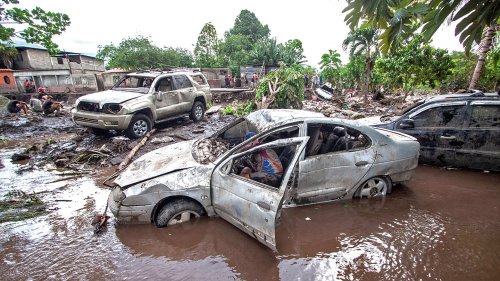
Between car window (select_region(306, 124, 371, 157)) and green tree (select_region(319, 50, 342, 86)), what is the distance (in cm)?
1763

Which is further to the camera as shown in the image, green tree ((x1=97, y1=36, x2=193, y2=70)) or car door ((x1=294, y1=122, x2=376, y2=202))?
green tree ((x1=97, y1=36, x2=193, y2=70))

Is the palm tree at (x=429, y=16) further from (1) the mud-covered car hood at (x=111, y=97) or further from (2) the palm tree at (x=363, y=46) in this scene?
(2) the palm tree at (x=363, y=46)

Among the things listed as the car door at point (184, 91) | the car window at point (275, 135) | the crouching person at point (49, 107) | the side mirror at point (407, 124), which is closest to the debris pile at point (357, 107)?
the side mirror at point (407, 124)

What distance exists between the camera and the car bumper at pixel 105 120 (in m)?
7.20

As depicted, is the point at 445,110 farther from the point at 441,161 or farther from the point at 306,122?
the point at 306,122

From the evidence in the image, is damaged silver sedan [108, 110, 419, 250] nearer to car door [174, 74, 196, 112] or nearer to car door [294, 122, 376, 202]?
car door [294, 122, 376, 202]

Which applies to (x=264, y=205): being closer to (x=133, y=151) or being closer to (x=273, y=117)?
(x=273, y=117)

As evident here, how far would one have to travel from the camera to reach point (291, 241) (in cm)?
341

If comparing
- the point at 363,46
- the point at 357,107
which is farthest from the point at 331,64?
the point at 357,107

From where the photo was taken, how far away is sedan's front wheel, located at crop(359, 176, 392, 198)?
4148 mm

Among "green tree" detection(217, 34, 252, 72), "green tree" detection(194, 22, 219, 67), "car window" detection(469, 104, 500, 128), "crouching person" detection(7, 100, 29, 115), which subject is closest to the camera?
"car window" detection(469, 104, 500, 128)

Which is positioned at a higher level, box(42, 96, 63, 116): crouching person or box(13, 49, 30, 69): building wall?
box(13, 49, 30, 69): building wall

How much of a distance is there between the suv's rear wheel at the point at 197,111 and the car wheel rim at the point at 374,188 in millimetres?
7329

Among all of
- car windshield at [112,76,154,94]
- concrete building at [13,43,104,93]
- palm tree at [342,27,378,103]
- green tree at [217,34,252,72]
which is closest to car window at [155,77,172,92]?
car windshield at [112,76,154,94]
